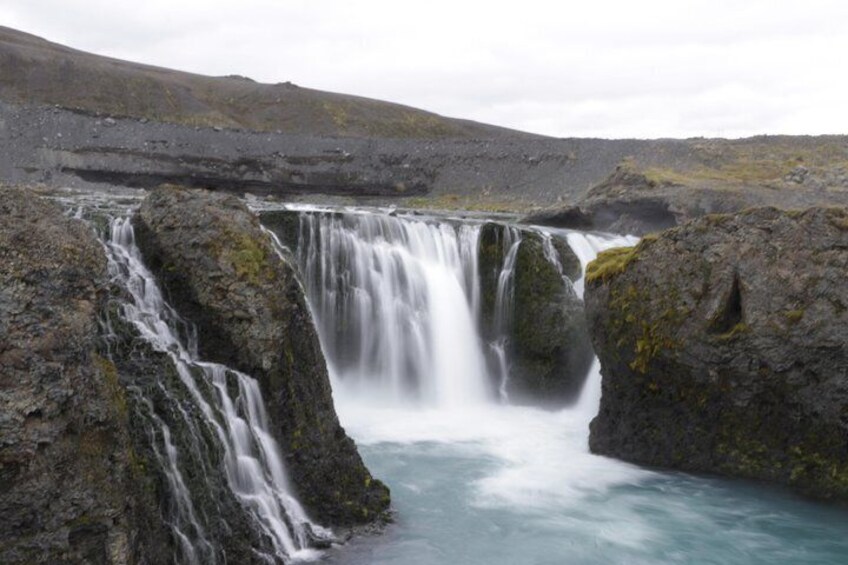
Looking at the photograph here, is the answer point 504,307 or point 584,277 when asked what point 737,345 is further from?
point 504,307

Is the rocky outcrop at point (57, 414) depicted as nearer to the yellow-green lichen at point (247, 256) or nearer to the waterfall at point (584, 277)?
the yellow-green lichen at point (247, 256)

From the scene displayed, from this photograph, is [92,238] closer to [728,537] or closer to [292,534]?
[292,534]

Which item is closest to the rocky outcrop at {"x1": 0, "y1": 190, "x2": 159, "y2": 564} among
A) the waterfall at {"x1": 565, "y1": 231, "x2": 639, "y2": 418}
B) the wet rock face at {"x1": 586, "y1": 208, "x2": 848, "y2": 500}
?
the wet rock face at {"x1": 586, "y1": 208, "x2": 848, "y2": 500}

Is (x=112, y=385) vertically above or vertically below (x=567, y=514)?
above

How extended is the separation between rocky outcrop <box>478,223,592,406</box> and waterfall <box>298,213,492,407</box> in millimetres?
714

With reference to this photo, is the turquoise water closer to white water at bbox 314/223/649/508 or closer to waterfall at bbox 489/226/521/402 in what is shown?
white water at bbox 314/223/649/508

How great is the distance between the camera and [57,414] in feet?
21.3

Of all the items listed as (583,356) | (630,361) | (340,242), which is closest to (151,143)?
(340,242)

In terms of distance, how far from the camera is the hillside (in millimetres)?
69688

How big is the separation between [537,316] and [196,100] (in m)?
67.8

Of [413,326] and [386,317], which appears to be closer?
[386,317]

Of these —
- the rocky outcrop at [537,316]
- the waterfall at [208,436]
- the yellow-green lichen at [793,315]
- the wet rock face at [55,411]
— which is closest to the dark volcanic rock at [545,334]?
the rocky outcrop at [537,316]

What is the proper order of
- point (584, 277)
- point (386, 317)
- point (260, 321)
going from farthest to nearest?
point (386, 317)
point (584, 277)
point (260, 321)

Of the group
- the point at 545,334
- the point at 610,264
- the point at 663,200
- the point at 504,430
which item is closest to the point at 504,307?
the point at 545,334
